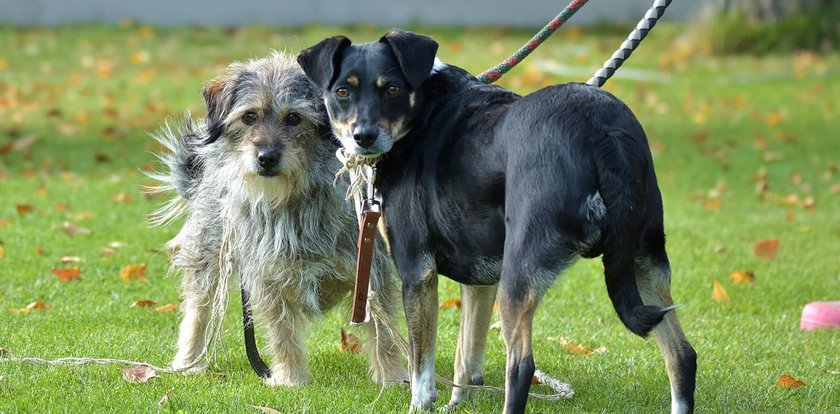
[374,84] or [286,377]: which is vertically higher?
[374,84]

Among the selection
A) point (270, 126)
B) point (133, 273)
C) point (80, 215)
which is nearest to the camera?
point (270, 126)

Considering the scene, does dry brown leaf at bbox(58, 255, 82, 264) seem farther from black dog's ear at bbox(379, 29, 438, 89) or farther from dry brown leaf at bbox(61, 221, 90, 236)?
black dog's ear at bbox(379, 29, 438, 89)

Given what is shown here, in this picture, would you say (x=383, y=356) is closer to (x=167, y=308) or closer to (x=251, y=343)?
(x=251, y=343)

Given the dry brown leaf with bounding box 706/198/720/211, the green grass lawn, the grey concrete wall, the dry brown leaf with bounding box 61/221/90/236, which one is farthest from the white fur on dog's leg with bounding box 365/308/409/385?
the grey concrete wall

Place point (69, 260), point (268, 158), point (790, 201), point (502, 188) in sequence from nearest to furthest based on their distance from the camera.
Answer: point (502, 188) → point (268, 158) → point (69, 260) → point (790, 201)

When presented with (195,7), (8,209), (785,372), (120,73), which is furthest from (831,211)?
(195,7)

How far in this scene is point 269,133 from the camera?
504 centimetres

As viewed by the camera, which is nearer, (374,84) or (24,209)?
(374,84)

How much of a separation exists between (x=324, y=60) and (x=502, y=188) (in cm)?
97

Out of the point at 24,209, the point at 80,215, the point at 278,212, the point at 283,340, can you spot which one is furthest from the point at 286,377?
the point at 24,209

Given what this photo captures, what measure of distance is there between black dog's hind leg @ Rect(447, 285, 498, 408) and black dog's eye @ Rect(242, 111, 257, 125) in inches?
48.3

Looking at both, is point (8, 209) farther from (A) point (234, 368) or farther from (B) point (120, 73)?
(B) point (120, 73)

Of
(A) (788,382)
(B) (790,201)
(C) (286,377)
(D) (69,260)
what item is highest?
(C) (286,377)

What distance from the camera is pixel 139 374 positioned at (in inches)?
209
